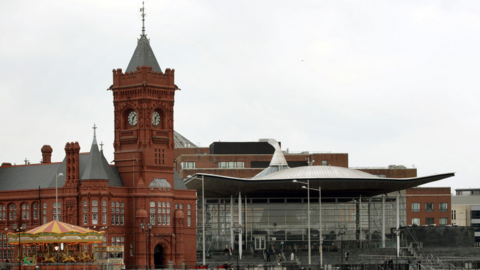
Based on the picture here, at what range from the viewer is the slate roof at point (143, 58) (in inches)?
4235

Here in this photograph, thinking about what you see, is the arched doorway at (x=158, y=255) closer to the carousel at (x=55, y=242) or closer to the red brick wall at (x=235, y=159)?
the carousel at (x=55, y=242)

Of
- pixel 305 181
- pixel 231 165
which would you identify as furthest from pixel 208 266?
pixel 231 165

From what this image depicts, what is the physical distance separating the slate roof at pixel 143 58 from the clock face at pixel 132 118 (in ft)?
16.7

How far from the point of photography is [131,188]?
10400cm

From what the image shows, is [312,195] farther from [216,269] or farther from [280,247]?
[216,269]

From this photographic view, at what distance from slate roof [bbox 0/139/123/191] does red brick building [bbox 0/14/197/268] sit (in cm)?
12

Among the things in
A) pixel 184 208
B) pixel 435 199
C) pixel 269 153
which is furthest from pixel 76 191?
pixel 435 199

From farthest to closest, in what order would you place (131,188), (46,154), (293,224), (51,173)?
1. (293,224)
2. (46,154)
3. (51,173)
4. (131,188)

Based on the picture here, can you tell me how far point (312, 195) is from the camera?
406ft

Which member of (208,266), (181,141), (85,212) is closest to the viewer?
(85,212)

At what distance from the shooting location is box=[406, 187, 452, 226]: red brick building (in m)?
159

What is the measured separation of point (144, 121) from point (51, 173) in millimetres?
13329

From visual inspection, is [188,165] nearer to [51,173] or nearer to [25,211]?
[51,173]

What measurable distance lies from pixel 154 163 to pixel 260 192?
20.2 metres
